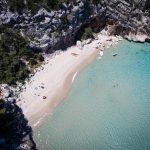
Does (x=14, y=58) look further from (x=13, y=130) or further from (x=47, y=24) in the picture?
(x=13, y=130)

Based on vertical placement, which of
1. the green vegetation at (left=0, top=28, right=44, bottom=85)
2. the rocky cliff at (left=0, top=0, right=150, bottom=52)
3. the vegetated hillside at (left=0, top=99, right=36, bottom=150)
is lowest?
the vegetated hillside at (left=0, top=99, right=36, bottom=150)

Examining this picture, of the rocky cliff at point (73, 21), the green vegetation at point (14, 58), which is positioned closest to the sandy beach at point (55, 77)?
the green vegetation at point (14, 58)

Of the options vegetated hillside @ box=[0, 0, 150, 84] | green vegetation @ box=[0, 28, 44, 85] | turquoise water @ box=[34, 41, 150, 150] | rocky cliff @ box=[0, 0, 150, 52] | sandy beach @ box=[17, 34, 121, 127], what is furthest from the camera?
rocky cliff @ box=[0, 0, 150, 52]

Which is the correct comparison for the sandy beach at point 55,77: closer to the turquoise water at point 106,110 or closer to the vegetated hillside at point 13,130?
the turquoise water at point 106,110

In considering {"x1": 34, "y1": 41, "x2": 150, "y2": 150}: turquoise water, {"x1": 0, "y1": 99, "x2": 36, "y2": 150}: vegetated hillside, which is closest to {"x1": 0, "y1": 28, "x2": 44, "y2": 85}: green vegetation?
{"x1": 0, "y1": 99, "x2": 36, "y2": 150}: vegetated hillside

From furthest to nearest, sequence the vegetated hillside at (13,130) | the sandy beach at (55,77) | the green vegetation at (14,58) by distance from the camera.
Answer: the green vegetation at (14,58) < the sandy beach at (55,77) < the vegetated hillside at (13,130)

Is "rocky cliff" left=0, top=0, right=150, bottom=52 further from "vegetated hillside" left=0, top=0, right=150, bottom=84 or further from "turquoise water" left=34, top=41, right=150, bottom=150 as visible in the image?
"turquoise water" left=34, top=41, right=150, bottom=150
